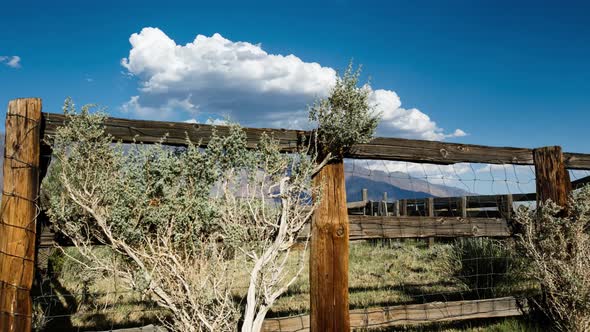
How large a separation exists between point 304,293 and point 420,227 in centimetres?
315

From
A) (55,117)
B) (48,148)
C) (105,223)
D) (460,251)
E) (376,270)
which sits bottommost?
(376,270)

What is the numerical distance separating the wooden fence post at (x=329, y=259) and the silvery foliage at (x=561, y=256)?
2.23 metres

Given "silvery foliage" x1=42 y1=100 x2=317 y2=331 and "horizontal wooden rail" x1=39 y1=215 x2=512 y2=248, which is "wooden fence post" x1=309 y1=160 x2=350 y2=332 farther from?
"silvery foliage" x1=42 y1=100 x2=317 y2=331

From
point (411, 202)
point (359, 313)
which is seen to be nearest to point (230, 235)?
point (359, 313)

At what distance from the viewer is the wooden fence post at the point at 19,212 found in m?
3.44

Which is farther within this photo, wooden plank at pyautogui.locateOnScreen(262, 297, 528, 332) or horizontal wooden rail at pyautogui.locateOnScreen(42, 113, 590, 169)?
wooden plank at pyautogui.locateOnScreen(262, 297, 528, 332)

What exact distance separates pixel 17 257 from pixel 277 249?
6.89ft

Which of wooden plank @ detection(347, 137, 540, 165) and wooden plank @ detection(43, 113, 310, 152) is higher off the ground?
wooden plank @ detection(43, 113, 310, 152)

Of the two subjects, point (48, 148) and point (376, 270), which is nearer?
point (48, 148)

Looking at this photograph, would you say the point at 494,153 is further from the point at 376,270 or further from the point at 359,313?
the point at 376,270

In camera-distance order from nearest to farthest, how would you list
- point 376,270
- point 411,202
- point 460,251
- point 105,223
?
point 105,223
point 460,251
point 376,270
point 411,202

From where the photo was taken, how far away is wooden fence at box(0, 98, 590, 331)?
3480 mm

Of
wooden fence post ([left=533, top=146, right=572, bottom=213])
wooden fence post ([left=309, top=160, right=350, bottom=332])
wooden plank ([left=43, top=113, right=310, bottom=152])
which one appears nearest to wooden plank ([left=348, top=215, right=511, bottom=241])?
wooden fence post ([left=309, top=160, right=350, bottom=332])

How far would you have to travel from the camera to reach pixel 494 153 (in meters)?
5.41
